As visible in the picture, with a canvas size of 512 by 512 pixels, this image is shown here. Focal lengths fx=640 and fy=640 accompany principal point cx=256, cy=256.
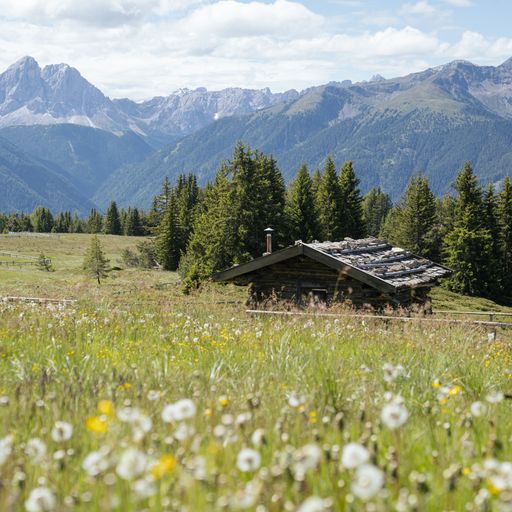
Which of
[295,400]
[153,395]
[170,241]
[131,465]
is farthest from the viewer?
[170,241]

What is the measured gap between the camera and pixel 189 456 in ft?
8.83

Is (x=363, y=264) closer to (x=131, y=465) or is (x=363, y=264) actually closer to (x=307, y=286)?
(x=307, y=286)

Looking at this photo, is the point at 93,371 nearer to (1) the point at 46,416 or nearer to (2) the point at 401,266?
(1) the point at 46,416

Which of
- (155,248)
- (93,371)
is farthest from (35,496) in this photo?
(155,248)

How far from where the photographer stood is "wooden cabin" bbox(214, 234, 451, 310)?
1858 cm

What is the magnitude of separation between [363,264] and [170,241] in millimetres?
55388

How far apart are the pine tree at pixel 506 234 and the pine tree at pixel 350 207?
13.2 metres

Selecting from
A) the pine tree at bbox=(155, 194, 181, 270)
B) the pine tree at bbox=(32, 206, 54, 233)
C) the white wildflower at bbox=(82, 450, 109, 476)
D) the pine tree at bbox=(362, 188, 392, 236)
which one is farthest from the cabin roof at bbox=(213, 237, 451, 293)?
the pine tree at bbox=(32, 206, 54, 233)

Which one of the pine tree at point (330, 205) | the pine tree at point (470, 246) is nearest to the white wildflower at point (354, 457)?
the pine tree at point (470, 246)

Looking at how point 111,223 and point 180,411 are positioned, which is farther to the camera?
point 111,223

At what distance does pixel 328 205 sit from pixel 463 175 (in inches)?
510

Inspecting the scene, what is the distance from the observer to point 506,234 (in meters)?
61.1

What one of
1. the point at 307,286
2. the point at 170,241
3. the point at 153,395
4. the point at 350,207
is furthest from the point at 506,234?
the point at 153,395

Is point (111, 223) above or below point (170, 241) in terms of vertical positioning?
above
